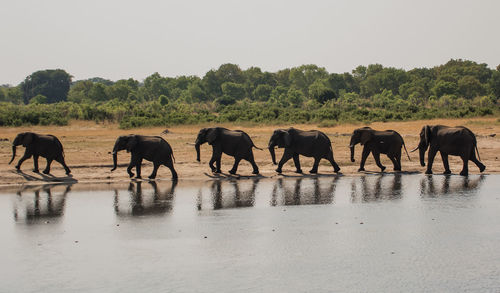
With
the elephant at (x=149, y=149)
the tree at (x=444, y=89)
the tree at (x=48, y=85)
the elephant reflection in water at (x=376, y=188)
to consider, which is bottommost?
the elephant reflection in water at (x=376, y=188)

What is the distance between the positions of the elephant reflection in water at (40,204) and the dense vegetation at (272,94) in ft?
74.1

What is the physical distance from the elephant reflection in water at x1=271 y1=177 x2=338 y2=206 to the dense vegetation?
860 inches

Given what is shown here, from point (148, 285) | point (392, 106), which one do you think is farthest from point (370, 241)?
point (392, 106)

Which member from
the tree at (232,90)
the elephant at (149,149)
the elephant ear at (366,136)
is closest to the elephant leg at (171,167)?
the elephant at (149,149)

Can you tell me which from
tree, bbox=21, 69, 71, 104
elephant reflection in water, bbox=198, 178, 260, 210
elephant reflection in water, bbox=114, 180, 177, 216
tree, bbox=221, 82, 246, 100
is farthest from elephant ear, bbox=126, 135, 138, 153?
tree, bbox=21, 69, 71, 104

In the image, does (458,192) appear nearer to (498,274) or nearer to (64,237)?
(498,274)

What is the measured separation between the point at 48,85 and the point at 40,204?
101780 mm

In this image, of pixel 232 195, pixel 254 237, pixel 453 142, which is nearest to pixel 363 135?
pixel 453 142

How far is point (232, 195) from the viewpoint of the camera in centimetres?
1697

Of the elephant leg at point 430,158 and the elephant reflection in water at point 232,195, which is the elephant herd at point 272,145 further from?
Answer: the elephant reflection in water at point 232,195

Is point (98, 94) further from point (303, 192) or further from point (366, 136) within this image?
point (303, 192)

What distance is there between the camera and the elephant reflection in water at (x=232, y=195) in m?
15.7

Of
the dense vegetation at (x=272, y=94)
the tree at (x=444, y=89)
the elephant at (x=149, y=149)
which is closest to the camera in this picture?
the elephant at (x=149, y=149)

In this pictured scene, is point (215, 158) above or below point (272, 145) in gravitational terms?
below
